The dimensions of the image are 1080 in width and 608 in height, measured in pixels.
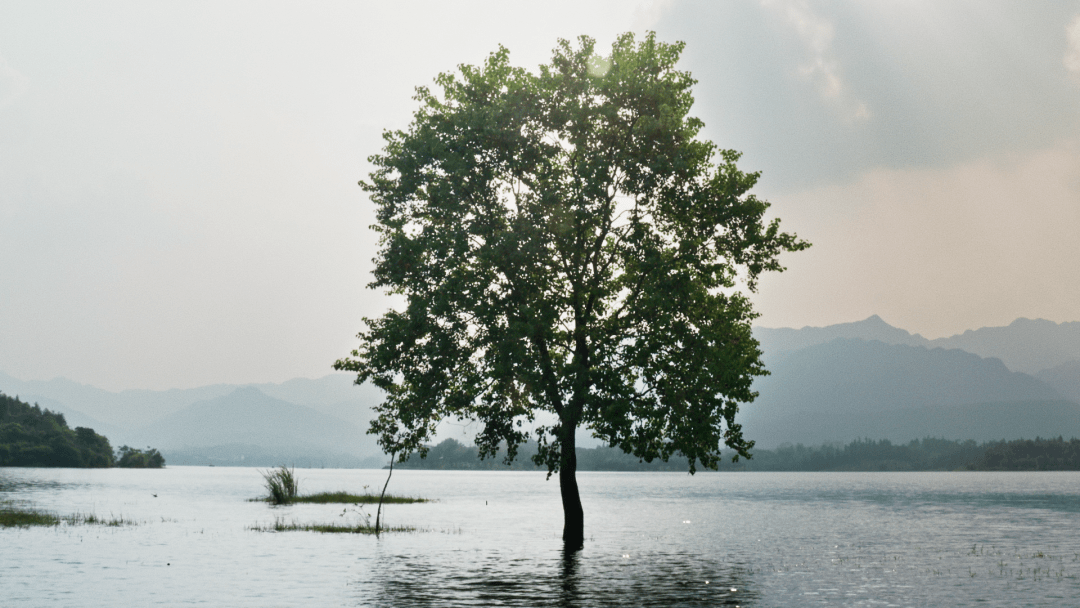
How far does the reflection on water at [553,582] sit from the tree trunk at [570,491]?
3062mm

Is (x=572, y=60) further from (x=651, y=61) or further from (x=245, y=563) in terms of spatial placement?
(x=245, y=563)

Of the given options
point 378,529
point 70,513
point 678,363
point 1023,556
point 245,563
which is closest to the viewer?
point 245,563

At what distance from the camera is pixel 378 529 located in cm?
5466

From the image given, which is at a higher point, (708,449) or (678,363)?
(678,363)

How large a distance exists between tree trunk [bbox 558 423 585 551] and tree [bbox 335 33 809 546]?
238 millimetres

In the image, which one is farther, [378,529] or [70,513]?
[70,513]

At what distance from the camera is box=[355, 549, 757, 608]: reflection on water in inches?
1117

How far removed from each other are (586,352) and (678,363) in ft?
15.3

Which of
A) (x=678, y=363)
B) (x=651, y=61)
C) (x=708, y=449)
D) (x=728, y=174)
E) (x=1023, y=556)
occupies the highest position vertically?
(x=651, y=61)

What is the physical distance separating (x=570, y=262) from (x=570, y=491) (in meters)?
12.2

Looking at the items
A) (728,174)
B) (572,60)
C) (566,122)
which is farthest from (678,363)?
(572,60)

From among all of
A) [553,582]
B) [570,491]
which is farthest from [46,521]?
[553,582]

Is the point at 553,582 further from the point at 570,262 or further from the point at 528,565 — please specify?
the point at 570,262

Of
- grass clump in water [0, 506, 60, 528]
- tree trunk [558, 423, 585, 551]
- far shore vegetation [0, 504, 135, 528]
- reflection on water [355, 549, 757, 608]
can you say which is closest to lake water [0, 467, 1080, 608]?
reflection on water [355, 549, 757, 608]
